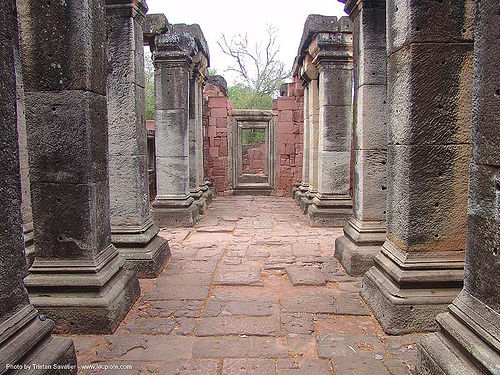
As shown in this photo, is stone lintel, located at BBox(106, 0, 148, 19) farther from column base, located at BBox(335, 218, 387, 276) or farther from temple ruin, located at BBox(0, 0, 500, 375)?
column base, located at BBox(335, 218, 387, 276)

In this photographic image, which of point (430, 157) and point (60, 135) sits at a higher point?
point (60, 135)

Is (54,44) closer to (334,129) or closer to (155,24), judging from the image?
(155,24)

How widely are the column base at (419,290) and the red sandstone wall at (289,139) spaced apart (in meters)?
9.98

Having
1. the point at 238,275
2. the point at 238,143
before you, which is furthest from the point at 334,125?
the point at 238,143

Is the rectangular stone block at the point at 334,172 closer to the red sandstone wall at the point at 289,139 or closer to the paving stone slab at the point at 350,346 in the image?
the paving stone slab at the point at 350,346

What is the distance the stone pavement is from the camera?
117 inches

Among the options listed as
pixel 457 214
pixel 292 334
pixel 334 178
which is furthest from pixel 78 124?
pixel 334 178

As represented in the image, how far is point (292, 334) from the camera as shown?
3430 mm

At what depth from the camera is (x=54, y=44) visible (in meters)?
3.30

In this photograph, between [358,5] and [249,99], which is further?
[249,99]

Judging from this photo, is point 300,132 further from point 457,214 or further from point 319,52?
point 457,214

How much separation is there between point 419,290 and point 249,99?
2288 cm

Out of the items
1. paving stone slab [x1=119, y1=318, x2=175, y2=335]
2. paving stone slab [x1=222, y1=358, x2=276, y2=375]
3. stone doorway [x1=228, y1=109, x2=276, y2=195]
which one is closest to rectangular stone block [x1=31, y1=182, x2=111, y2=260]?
paving stone slab [x1=119, y1=318, x2=175, y2=335]

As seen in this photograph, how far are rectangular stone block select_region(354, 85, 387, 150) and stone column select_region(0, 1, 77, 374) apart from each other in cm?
375
